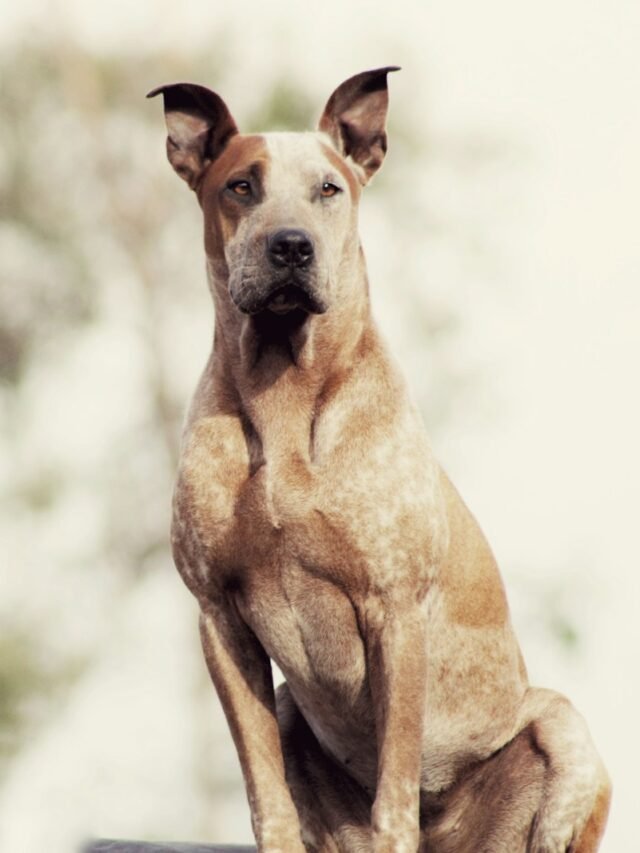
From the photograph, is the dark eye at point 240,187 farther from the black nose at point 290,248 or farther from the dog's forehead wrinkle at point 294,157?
the black nose at point 290,248

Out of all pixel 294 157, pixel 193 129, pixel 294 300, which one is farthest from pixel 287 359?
pixel 193 129

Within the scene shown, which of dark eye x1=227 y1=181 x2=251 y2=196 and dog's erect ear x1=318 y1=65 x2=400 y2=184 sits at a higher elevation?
dog's erect ear x1=318 y1=65 x2=400 y2=184

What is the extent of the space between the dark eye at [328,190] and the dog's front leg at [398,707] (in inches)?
54.9

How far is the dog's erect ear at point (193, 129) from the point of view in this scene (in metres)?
5.86

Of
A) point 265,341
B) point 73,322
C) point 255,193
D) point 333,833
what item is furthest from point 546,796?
point 73,322

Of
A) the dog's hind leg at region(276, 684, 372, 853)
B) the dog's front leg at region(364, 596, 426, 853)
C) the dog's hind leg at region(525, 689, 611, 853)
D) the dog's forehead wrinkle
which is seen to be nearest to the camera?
the dog's front leg at region(364, 596, 426, 853)

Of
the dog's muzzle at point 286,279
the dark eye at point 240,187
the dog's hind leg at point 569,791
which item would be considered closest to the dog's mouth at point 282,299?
the dog's muzzle at point 286,279

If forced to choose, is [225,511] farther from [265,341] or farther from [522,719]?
[522,719]

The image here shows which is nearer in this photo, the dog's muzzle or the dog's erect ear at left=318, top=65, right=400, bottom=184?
the dog's muzzle

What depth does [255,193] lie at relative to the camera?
551 cm

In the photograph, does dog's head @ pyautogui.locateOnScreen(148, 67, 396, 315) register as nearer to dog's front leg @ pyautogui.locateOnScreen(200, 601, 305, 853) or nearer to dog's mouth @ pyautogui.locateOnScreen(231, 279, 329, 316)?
dog's mouth @ pyautogui.locateOnScreen(231, 279, 329, 316)

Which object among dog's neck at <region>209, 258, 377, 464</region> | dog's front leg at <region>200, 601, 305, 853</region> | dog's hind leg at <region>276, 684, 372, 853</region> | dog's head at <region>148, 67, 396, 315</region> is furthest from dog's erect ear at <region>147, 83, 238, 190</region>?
dog's hind leg at <region>276, 684, 372, 853</region>

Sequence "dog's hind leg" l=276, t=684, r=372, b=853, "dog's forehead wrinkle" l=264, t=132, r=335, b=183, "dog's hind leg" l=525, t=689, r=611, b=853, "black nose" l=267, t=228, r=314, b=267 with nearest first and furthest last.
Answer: "black nose" l=267, t=228, r=314, b=267 → "dog's forehead wrinkle" l=264, t=132, r=335, b=183 → "dog's hind leg" l=525, t=689, r=611, b=853 → "dog's hind leg" l=276, t=684, r=372, b=853

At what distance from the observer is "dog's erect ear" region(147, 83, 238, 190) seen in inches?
231
